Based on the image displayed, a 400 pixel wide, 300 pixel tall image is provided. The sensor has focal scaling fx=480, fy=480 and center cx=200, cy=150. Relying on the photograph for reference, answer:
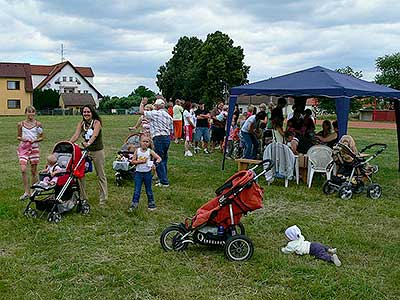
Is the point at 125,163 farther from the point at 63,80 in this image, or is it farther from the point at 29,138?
the point at 63,80

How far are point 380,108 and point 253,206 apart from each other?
169ft

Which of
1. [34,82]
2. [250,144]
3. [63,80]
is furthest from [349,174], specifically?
[34,82]

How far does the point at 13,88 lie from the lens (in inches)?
2079

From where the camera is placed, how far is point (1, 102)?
173 feet

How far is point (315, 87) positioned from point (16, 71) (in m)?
49.8

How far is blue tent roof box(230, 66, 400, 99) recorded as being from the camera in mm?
8883

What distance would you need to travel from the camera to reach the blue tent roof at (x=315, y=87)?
350 inches

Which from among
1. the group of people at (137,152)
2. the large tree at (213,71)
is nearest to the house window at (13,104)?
the large tree at (213,71)

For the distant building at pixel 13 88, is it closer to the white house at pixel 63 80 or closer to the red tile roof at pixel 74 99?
the red tile roof at pixel 74 99

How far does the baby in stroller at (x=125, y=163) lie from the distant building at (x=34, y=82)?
29834mm

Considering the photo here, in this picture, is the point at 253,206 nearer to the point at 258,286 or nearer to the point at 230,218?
the point at 230,218

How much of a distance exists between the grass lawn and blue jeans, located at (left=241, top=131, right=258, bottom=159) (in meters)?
3.01

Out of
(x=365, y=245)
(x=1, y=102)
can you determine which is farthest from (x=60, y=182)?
(x=1, y=102)

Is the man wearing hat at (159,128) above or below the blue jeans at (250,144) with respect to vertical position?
above
